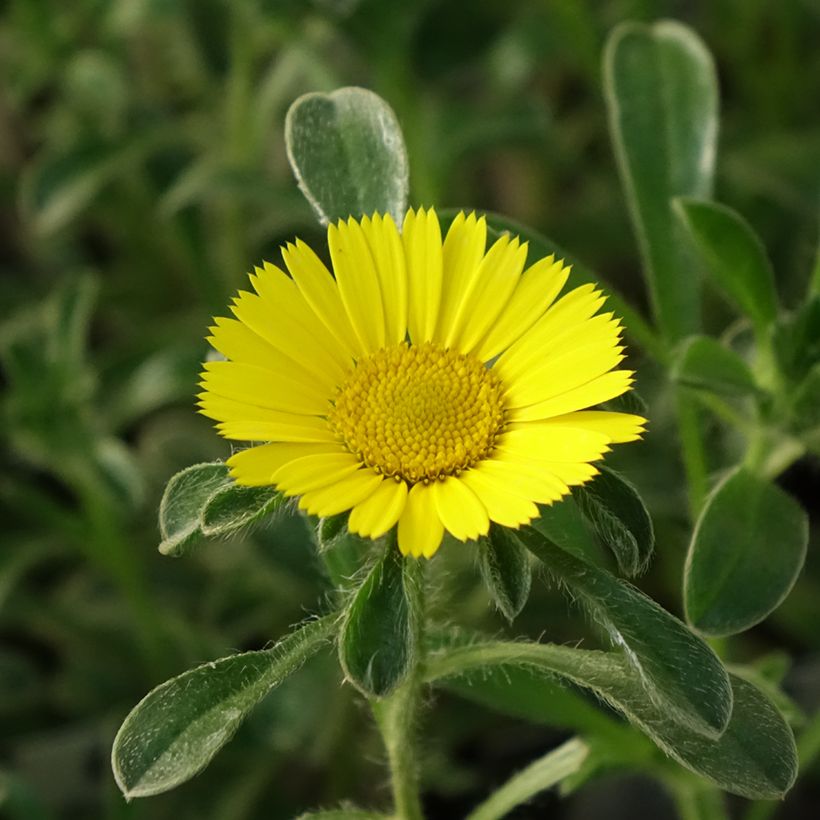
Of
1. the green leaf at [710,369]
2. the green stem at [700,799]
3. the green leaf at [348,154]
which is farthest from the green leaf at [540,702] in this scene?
the green leaf at [348,154]

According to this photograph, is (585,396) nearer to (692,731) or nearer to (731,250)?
(692,731)

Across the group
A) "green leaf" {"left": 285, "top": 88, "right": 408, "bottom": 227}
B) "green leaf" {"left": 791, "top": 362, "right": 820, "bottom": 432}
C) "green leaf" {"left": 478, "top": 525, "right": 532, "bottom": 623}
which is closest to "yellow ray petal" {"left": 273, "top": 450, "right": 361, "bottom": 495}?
"green leaf" {"left": 478, "top": 525, "right": 532, "bottom": 623}

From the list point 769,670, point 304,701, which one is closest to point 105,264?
point 304,701

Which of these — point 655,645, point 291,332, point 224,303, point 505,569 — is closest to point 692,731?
point 655,645

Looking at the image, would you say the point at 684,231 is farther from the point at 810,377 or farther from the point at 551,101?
the point at 551,101

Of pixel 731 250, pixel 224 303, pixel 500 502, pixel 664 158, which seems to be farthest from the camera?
pixel 224 303

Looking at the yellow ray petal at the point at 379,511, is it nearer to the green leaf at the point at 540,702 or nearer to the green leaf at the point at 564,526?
the green leaf at the point at 564,526
